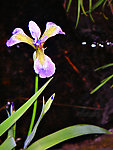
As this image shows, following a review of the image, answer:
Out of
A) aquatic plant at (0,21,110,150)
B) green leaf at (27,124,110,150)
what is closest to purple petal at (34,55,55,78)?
aquatic plant at (0,21,110,150)

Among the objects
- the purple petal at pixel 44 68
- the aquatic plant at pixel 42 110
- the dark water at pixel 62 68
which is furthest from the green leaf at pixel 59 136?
the dark water at pixel 62 68

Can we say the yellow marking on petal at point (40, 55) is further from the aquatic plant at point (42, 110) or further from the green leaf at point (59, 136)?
the green leaf at point (59, 136)

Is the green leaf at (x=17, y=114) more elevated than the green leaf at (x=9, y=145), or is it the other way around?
the green leaf at (x=17, y=114)

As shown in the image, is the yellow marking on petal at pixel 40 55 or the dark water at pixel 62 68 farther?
the dark water at pixel 62 68

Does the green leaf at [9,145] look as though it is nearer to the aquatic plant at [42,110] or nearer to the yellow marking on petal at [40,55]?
the aquatic plant at [42,110]

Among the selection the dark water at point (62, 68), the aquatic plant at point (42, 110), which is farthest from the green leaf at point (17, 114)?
the dark water at point (62, 68)

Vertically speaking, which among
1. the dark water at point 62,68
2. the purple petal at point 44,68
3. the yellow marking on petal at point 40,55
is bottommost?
the dark water at point 62,68

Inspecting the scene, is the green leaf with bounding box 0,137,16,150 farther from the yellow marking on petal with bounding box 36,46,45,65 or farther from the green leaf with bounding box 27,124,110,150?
the yellow marking on petal with bounding box 36,46,45,65

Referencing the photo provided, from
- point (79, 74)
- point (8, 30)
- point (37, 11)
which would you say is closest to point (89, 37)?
point (79, 74)

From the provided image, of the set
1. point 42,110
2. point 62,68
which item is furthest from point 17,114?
point 62,68
